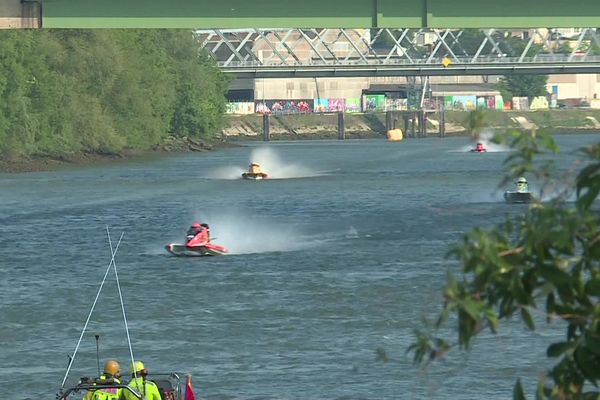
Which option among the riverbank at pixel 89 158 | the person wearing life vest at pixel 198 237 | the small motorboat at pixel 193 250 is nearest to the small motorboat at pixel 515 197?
the person wearing life vest at pixel 198 237

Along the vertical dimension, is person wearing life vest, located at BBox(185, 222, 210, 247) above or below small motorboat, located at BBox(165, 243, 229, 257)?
above

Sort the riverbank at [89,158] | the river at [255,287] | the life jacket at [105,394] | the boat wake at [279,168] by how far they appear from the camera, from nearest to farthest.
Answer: the life jacket at [105,394] → the river at [255,287] → the riverbank at [89,158] → the boat wake at [279,168]

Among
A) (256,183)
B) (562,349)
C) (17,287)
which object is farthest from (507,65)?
(562,349)

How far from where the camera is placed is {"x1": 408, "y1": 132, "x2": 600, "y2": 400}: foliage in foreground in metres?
7.31

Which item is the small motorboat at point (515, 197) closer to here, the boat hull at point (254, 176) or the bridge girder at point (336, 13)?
the bridge girder at point (336, 13)

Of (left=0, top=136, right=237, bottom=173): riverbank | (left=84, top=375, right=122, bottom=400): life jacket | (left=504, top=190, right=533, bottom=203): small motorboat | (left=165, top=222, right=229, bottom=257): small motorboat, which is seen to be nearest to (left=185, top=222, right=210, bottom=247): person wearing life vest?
(left=165, top=222, right=229, bottom=257): small motorboat

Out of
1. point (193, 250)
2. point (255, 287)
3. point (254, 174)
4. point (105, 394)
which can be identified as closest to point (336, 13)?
point (193, 250)

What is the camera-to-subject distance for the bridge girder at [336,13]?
50.8 metres

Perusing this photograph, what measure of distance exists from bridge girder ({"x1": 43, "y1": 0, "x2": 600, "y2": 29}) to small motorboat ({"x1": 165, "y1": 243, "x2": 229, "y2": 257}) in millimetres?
8012

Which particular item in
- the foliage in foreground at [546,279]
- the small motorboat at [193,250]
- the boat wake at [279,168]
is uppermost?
the foliage in foreground at [546,279]

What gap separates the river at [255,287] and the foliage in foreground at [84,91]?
11.0m

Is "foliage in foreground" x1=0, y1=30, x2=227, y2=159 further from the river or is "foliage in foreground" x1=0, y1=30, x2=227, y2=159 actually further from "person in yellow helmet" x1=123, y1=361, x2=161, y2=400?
"person in yellow helmet" x1=123, y1=361, x2=161, y2=400

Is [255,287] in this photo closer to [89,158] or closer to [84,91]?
[84,91]

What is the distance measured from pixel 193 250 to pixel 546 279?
48438 mm
